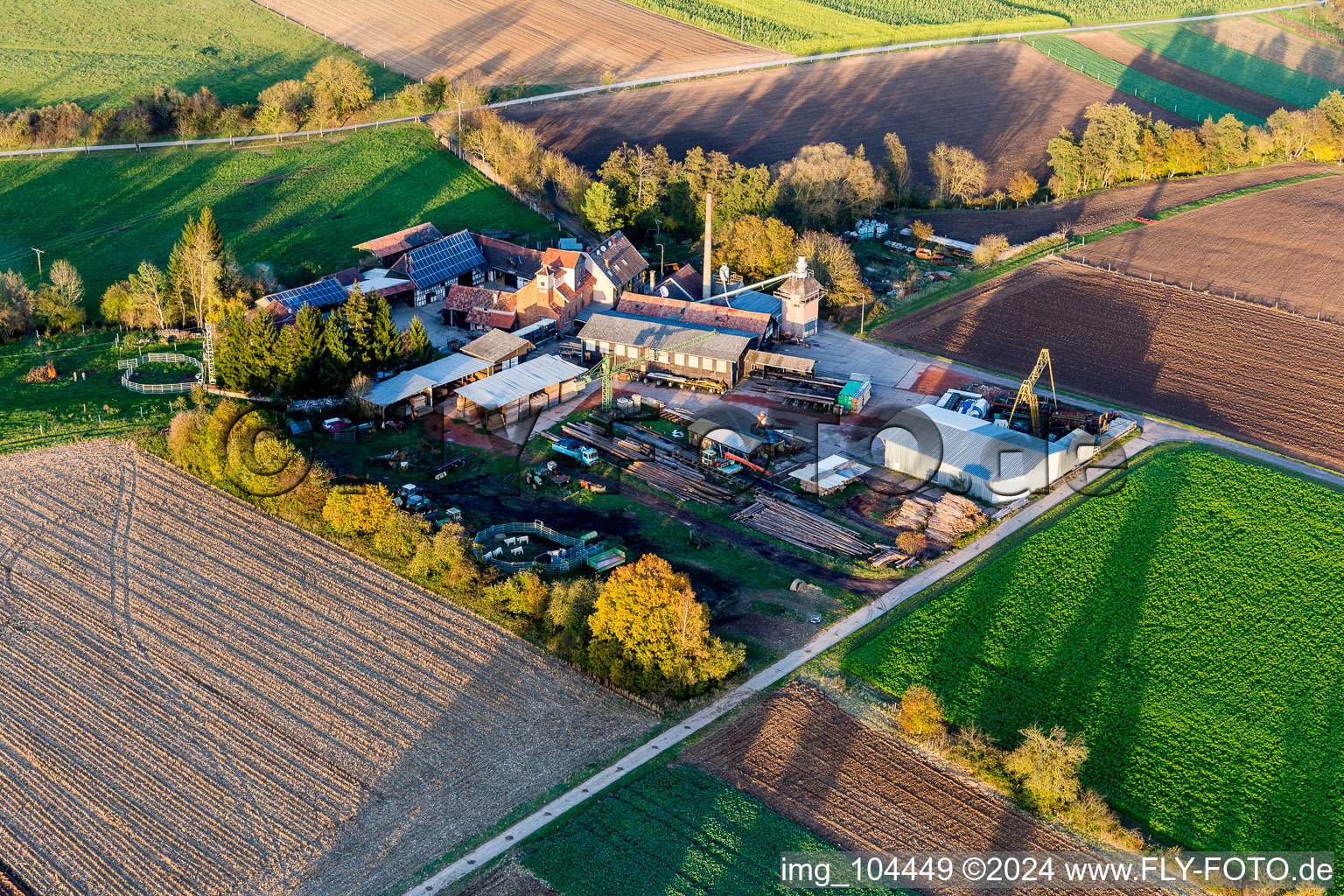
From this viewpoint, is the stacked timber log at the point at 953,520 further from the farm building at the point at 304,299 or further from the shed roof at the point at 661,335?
the farm building at the point at 304,299

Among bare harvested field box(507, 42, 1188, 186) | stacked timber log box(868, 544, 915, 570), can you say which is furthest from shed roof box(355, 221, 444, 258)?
stacked timber log box(868, 544, 915, 570)

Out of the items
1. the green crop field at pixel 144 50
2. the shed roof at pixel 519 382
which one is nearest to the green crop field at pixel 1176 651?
the shed roof at pixel 519 382

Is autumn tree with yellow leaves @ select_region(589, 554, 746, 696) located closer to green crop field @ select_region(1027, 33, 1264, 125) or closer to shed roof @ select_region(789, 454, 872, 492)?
shed roof @ select_region(789, 454, 872, 492)

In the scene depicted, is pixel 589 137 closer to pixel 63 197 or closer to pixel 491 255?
pixel 491 255

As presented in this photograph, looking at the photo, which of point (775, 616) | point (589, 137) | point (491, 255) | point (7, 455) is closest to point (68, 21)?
point (589, 137)

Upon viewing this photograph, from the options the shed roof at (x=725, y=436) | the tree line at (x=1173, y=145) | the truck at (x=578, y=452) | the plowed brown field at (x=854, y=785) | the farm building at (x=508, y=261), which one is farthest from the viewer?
the tree line at (x=1173, y=145)

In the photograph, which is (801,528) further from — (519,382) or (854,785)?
(519,382)
